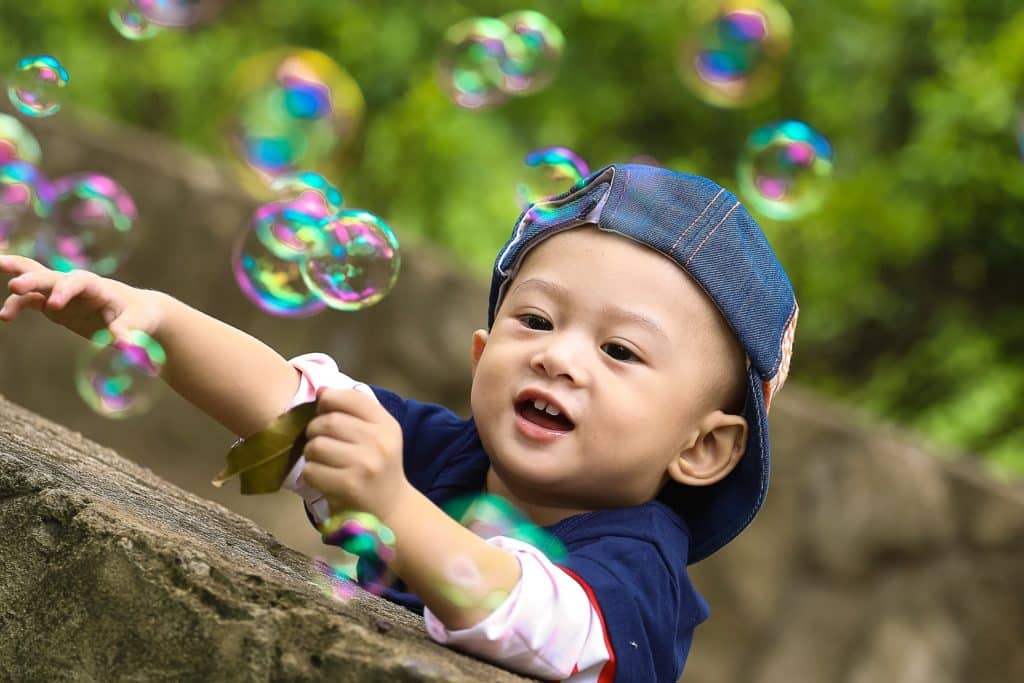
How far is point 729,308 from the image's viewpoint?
2.03 metres

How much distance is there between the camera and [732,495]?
2156 millimetres

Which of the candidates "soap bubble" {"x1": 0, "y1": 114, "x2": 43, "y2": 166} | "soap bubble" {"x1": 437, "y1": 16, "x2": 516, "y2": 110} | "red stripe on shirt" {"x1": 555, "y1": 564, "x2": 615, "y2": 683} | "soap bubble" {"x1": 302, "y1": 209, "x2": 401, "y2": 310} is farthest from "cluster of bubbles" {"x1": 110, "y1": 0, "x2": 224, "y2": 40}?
"red stripe on shirt" {"x1": 555, "y1": 564, "x2": 615, "y2": 683}

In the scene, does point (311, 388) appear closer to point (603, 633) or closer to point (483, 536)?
point (483, 536)

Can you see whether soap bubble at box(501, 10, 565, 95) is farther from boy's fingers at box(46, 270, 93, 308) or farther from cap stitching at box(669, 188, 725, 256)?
boy's fingers at box(46, 270, 93, 308)

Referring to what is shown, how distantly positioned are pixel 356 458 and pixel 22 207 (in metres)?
1.63

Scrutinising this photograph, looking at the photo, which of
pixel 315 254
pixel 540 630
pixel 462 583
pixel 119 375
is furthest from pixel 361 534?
pixel 315 254

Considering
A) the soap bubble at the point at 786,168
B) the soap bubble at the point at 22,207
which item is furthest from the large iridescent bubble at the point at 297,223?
the soap bubble at the point at 786,168

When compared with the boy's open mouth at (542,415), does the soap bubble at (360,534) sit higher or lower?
higher

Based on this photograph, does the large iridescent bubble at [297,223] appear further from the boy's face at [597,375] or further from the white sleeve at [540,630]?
the white sleeve at [540,630]

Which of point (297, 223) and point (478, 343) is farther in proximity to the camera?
point (297, 223)

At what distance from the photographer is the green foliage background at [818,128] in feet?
24.7

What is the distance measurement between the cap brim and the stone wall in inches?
102

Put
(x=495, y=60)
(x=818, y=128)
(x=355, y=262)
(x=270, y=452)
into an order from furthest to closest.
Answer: (x=818, y=128), (x=495, y=60), (x=355, y=262), (x=270, y=452)

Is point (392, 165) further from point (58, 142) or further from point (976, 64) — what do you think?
point (976, 64)
